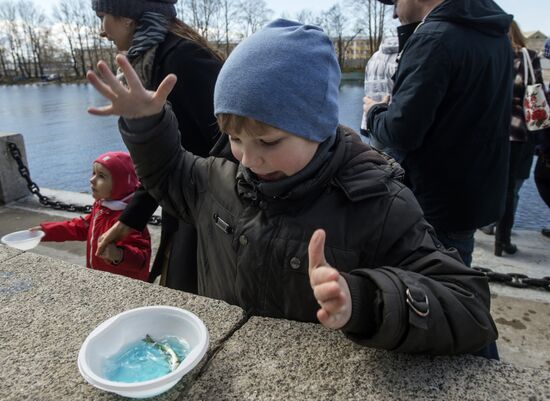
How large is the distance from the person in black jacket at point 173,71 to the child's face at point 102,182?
0.49 metres

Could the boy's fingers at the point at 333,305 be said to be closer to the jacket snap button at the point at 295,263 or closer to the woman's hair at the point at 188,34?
the jacket snap button at the point at 295,263

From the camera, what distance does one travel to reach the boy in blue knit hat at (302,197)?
1134 mm

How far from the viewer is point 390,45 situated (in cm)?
305

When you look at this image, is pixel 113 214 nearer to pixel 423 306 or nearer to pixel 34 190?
pixel 423 306

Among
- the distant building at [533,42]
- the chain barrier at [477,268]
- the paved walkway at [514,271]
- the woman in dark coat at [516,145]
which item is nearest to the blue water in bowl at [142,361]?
the chain barrier at [477,268]

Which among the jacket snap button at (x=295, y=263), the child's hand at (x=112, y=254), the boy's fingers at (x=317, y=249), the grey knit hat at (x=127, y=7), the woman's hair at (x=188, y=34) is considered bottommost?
the child's hand at (x=112, y=254)

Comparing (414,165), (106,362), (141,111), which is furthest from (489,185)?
(106,362)

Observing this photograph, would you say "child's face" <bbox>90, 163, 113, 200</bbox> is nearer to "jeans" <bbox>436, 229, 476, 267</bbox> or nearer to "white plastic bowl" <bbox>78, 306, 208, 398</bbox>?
"white plastic bowl" <bbox>78, 306, 208, 398</bbox>

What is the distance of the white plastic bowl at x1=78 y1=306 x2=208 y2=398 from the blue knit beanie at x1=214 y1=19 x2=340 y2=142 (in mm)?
610

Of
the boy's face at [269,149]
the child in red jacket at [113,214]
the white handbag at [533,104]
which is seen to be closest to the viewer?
the boy's face at [269,149]

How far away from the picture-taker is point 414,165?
2.23 meters

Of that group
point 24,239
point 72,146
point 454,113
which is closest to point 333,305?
point 454,113

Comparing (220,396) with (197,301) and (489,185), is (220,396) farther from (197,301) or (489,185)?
(489,185)

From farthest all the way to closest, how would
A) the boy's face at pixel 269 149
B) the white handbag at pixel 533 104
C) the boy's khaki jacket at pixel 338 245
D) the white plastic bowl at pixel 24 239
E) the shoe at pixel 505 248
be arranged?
the shoe at pixel 505 248 < the white handbag at pixel 533 104 < the white plastic bowl at pixel 24 239 < the boy's face at pixel 269 149 < the boy's khaki jacket at pixel 338 245
